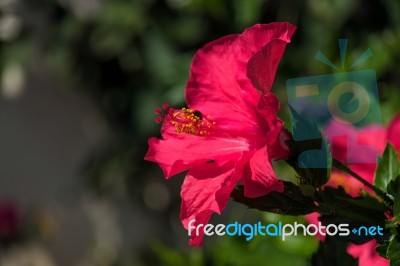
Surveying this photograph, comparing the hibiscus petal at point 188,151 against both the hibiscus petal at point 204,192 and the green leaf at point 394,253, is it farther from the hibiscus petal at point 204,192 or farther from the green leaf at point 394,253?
the green leaf at point 394,253

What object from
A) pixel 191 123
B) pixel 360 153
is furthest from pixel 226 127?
pixel 360 153

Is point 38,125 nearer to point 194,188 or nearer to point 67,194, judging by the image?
point 67,194

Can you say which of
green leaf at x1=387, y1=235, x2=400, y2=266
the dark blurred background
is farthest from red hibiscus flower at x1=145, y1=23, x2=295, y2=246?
the dark blurred background

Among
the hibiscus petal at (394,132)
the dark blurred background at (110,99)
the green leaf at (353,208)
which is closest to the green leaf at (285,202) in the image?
the green leaf at (353,208)

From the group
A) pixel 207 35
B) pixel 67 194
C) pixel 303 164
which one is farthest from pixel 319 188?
pixel 67 194

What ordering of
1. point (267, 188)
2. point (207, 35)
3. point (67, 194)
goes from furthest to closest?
point (67, 194), point (207, 35), point (267, 188)

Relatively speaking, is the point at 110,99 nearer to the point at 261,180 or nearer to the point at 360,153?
the point at 360,153

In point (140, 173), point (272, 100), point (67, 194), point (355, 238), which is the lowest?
point (67, 194)
